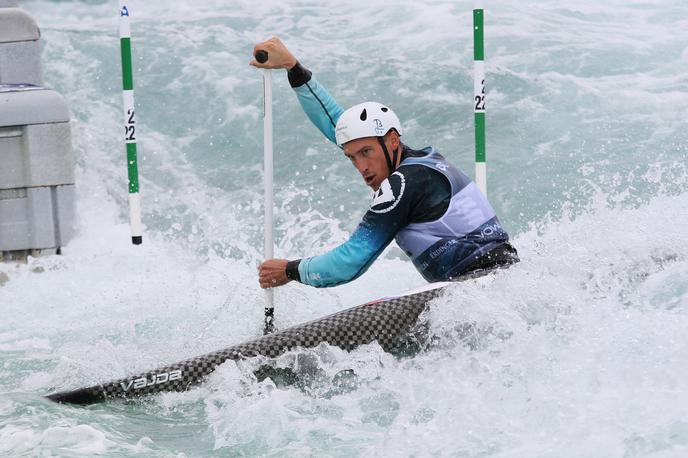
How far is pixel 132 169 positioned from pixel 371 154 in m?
2.70

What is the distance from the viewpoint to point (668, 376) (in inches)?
137

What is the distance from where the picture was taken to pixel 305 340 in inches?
166

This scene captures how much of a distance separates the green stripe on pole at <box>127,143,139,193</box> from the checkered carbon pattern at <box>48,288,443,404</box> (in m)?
2.60

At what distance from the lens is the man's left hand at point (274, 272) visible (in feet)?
14.8

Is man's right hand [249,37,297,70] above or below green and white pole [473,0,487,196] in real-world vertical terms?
above

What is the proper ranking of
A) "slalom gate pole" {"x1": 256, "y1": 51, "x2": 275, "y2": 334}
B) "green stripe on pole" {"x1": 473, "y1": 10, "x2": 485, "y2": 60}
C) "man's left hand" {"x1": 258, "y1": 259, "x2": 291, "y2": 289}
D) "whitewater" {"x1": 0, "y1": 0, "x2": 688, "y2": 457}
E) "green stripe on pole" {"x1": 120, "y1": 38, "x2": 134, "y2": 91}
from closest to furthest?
"whitewater" {"x1": 0, "y1": 0, "x2": 688, "y2": 457}, "man's left hand" {"x1": 258, "y1": 259, "x2": 291, "y2": 289}, "slalom gate pole" {"x1": 256, "y1": 51, "x2": 275, "y2": 334}, "green stripe on pole" {"x1": 473, "y1": 10, "x2": 485, "y2": 60}, "green stripe on pole" {"x1": 120, "y1": 38, "x2": 134, "y2": 91}

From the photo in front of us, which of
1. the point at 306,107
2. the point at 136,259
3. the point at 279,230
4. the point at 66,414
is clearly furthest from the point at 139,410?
the point at 279,230

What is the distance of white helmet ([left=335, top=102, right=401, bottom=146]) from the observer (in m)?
4.39

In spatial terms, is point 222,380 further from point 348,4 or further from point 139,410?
point 348,4

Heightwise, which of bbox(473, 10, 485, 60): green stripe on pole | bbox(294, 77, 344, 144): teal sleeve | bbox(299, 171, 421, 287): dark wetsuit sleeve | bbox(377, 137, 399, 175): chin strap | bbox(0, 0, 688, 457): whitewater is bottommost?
bbox(0, 0, 688, 457): whitewater

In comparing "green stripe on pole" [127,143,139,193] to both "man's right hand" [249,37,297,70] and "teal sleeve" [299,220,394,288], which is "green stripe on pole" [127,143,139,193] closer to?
"man's right hand" [249,37,297,70]

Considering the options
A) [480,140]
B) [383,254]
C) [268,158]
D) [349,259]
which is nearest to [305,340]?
[349,259]

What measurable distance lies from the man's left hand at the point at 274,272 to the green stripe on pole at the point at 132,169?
2347 mm

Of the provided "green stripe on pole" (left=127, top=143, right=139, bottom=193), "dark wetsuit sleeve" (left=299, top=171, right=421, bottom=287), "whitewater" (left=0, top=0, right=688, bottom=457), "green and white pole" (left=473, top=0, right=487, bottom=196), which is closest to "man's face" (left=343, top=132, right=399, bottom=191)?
"dark wetsuit sleeve" (left=299, top=171, right=421, bottom=287)
